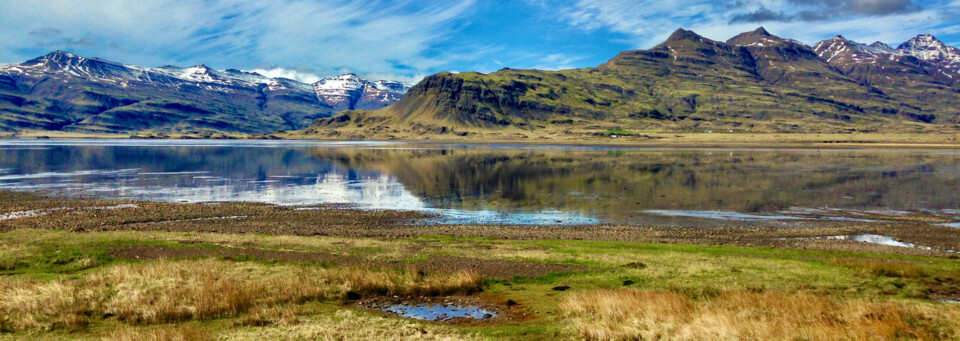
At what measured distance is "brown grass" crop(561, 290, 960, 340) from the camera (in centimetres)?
1392

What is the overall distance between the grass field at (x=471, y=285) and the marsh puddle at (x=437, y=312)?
1.88 ft

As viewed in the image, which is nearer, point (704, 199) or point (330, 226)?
point (330, 226)

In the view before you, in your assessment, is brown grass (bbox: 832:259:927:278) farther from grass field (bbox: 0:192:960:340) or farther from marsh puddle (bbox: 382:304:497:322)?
marsh puddle (bbox: 382:304:497:322)

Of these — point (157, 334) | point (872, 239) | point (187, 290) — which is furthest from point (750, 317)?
point (872, 239)

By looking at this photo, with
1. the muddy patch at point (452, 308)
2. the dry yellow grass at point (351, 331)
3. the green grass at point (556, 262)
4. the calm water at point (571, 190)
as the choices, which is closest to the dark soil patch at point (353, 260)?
the green grass at point (556, 262)

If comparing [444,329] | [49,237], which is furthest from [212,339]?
[49,237]

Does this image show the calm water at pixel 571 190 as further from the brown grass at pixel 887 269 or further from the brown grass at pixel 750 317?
the brown grass at pixel 750 317

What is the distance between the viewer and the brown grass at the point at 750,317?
13.9m

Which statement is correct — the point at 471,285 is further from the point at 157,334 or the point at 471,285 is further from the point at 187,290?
the point at 157,334

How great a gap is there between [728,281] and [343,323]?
15069 millimetres

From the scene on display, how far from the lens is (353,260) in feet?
84.8

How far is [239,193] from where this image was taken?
6178 centimetres

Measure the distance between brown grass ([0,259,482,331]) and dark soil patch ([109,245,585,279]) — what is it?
6.86 ft

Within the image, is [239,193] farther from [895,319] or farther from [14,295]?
[895,319]
